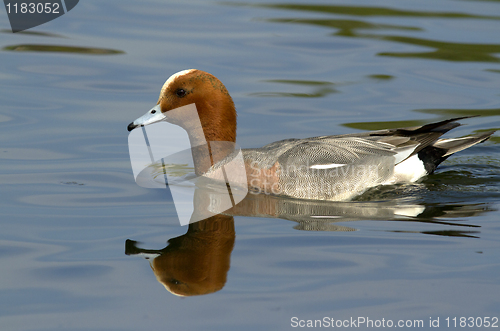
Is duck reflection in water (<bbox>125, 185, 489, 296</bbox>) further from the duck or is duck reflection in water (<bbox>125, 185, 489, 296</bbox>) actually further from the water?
the duck

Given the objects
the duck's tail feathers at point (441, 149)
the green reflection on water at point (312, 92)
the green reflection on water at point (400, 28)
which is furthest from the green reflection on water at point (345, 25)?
the duck's tail feathers at point (441, 149)

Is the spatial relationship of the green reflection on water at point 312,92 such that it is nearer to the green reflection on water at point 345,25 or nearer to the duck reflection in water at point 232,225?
the green reflection on water at point 345,25

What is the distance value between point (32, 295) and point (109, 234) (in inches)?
36.5

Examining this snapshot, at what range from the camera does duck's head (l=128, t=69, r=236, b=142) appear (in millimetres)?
5395

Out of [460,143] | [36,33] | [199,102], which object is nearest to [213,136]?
[199,102]

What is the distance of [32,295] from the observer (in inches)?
145

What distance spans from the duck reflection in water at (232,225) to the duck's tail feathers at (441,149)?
0.87 metres

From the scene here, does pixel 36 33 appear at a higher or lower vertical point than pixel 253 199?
higher

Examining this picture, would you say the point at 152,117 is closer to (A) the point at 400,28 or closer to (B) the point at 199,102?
(B) the point at 199,102

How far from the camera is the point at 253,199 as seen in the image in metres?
5.25

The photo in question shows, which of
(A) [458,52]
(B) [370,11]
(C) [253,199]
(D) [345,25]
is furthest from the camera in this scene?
(B) [370,11]

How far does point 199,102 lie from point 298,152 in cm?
97

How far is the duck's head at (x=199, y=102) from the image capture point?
17.7ft

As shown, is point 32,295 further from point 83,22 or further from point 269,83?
point 83,22
